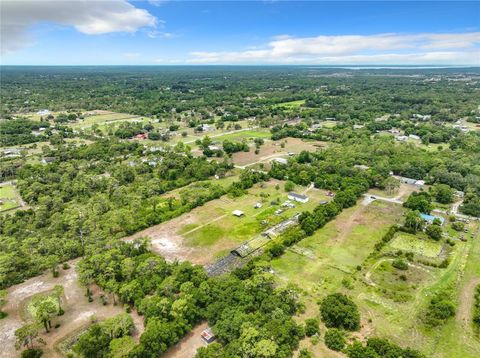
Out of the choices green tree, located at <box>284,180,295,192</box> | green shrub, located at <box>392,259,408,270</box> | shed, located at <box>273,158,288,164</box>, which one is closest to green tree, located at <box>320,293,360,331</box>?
green shrub, located at <box>392,259,408,270</box>

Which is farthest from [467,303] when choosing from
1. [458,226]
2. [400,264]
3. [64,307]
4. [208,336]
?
[64,307]

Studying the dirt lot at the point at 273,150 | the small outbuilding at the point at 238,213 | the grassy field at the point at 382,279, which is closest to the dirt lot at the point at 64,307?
the grassy field at the point at 382,279

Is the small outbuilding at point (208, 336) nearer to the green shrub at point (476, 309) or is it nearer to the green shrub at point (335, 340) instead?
the green shrub at point (335, 340)

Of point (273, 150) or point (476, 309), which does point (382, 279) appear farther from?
point (273, 150)

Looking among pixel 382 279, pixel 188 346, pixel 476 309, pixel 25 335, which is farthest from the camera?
pixel 382 279

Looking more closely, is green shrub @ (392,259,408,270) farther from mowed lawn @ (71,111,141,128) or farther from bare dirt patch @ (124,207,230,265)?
mowed lawn @ (71,111,141,128)

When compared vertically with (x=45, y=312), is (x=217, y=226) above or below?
below
